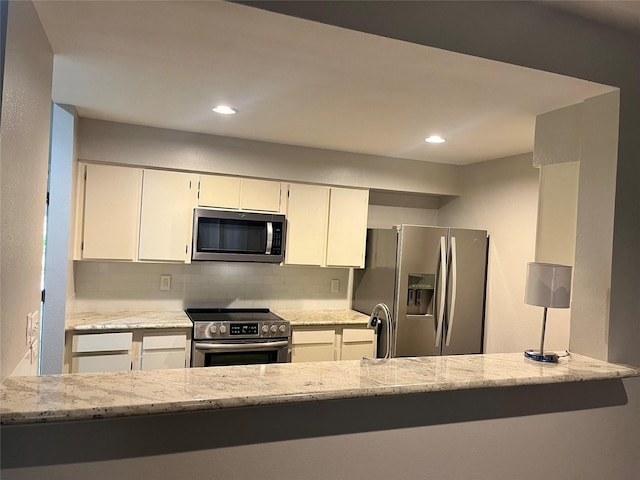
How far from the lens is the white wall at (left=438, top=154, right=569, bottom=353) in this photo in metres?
3.60

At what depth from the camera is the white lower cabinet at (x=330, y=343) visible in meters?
3.79

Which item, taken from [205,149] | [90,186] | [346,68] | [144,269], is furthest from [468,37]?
[144,269]

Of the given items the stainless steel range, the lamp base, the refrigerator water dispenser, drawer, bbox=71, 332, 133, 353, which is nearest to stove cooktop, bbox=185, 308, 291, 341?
the stainless steel range

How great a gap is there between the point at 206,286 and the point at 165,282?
330 mm

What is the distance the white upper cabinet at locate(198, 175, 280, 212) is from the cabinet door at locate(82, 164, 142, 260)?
1.60 ft

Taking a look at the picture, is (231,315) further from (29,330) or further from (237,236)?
(29,330)

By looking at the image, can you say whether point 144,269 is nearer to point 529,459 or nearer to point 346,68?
point 346,68

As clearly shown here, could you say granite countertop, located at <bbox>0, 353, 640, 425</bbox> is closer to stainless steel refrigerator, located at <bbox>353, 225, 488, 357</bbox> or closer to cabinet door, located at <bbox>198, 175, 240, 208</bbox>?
stainless steel refrigerator, located at <bbox>353, 225, 488, 357</bbox>

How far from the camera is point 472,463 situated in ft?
5.70

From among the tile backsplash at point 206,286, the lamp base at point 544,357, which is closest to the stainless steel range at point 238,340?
the tile backsplash at point 206,286

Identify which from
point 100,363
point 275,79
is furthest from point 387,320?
point 100,363

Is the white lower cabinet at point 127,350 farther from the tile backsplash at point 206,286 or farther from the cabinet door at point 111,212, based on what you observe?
the cabinet door at point 111,212

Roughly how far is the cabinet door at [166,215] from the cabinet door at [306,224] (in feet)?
2.59

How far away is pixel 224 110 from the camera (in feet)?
9.32
